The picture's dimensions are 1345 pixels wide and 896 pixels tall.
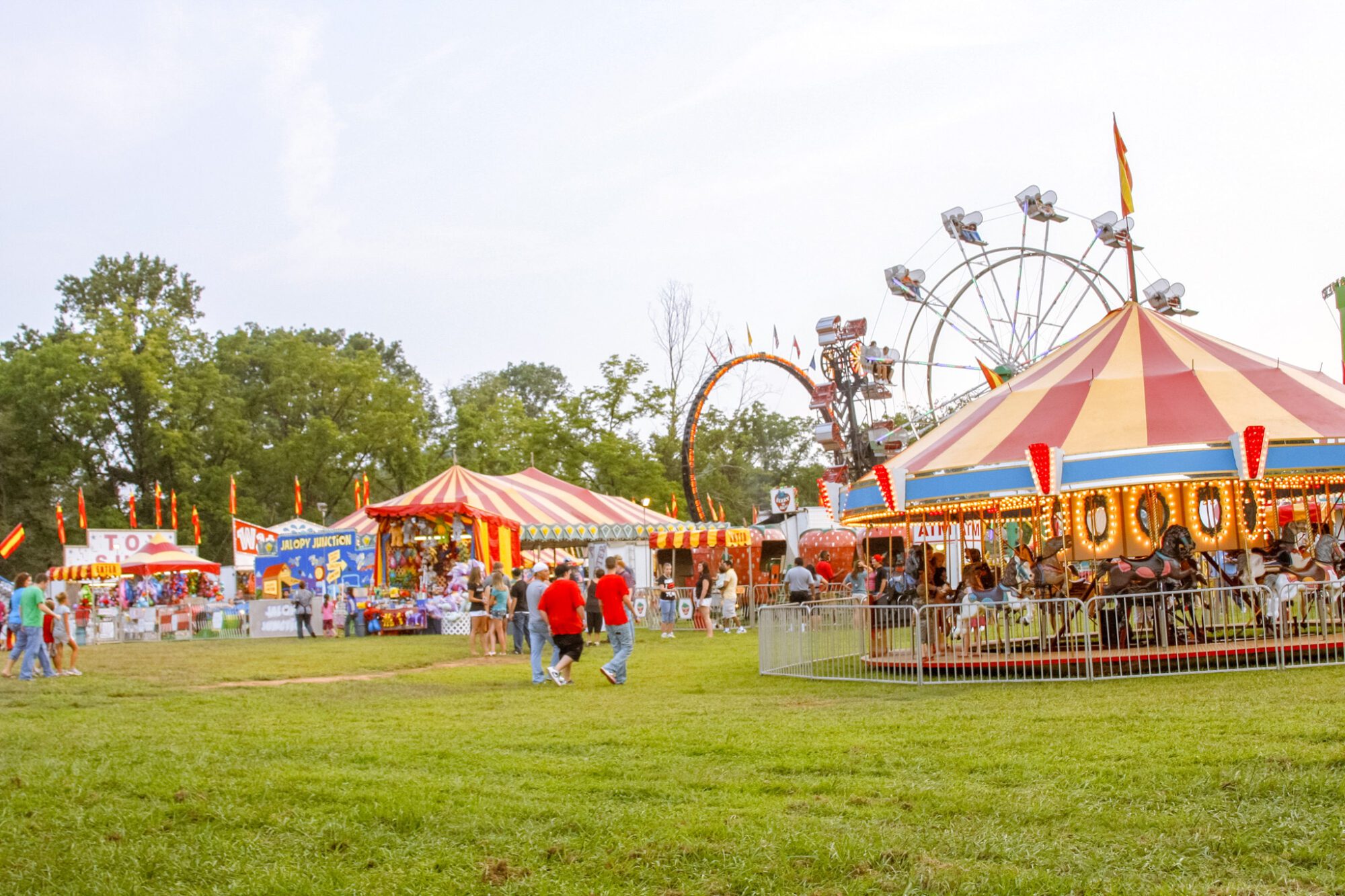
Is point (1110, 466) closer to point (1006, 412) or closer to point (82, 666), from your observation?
point (1006, 412)

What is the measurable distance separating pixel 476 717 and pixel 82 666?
999 centimetres

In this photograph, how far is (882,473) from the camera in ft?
46.6

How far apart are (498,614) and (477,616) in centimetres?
32

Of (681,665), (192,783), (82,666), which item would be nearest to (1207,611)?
(681,665)

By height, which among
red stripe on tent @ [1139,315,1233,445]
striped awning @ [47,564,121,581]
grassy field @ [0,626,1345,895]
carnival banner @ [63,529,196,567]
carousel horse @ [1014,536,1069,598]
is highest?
red stripe on tent @ [1139,315,1233,445]

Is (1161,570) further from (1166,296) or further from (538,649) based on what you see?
(1166,296)

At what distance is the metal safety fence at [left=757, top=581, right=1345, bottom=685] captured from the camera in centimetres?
1177

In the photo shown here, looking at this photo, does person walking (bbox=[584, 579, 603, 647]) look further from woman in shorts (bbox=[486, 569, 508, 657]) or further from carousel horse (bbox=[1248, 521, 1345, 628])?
carousel horse (bbox=[1248, 521, 1345, 628])

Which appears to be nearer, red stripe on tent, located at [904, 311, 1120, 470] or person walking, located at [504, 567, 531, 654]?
red stripe on tent, located at [904, 311, 1120, 470]

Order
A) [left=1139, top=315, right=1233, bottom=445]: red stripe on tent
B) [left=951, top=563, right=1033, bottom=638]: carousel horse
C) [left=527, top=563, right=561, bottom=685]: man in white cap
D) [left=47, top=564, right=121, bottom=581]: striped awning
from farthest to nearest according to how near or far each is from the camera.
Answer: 1. [left=47, top=564, right=121, bottom=581]: striped awning
2. [left=527, top=563, right=561, bottom=685]: man in white cap
3. [left=1139, top=315, right=1233, bottom=445]: red stripe on tent
4. [left=951, top=563, right=1033, bottom=638]: carousel horse

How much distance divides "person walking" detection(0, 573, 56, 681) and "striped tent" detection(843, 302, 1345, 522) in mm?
9519

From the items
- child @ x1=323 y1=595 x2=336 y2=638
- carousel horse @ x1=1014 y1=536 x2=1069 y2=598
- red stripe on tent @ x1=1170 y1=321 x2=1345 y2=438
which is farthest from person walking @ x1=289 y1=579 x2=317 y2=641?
red stripe on tent @ x1=1170 y1=321 x2=1345 y2=438

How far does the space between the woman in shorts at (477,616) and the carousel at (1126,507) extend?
19.6 ft

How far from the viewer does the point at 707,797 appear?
6.45m
